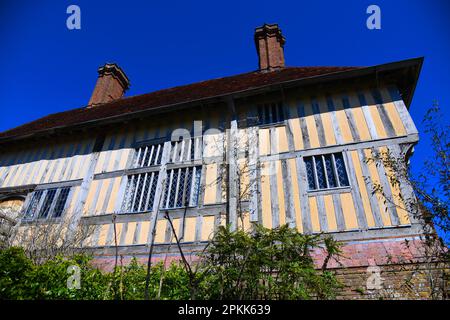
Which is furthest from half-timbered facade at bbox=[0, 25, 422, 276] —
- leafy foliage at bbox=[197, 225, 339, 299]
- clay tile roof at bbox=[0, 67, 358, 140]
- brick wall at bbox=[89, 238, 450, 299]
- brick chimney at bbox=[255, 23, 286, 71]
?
brick chimney at bbox=[255, 23, 286, 71]

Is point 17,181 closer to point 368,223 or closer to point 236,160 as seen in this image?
point 236,160

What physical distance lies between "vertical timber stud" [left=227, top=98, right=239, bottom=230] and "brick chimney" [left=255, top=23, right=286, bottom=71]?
15.1 ft

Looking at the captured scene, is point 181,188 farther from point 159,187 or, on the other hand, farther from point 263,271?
point 263,271

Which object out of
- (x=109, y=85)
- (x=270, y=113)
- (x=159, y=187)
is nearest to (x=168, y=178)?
(x=159, y=187)

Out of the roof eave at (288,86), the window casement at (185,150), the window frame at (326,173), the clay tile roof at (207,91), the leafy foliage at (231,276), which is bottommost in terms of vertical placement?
the leafy foliage at (231,276)

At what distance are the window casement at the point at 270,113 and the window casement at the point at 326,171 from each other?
1.60 meters

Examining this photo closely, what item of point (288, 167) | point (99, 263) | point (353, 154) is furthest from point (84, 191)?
point (353, 154)

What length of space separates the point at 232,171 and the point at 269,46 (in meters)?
7.49

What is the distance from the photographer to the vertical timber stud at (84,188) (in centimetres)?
727

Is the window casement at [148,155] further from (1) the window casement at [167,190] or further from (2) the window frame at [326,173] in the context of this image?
(2) the window frame at [326,173]

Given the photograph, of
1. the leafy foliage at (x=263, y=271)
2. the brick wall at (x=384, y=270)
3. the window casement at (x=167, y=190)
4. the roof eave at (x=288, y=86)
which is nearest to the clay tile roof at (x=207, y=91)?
the roof eave at (x=288, y=86)

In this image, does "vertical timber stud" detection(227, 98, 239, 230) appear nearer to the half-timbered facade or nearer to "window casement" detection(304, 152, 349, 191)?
the half-timbered facade
